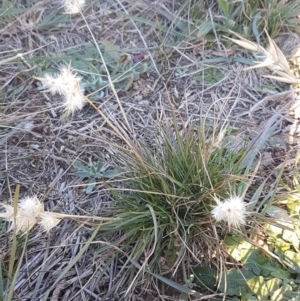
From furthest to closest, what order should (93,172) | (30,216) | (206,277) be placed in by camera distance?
(93,172) → (206,277) → (30,216)

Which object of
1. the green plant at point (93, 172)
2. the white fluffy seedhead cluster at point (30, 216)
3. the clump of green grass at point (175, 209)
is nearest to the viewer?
the white fluffy seedhead cluster at point (30, 216)

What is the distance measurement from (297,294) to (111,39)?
1340 millimetres

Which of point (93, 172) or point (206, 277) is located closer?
point (206, 277)

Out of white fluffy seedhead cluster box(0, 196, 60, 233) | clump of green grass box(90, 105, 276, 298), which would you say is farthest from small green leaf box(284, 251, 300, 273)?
white fluffy seedhead cluster box(0, 196, 60, 233)

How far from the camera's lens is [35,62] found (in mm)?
1936

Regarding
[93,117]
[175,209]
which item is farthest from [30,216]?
[93,117]

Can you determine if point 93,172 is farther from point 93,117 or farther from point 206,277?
point 206,277

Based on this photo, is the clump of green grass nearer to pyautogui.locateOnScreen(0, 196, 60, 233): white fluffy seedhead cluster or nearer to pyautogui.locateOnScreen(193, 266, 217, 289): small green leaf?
pyautogui.locateOnScreen(193, 266, 217, 289): small green leaf

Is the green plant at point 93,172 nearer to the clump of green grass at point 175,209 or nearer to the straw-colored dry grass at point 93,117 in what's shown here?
the straw-colored dry grass at point 93,117

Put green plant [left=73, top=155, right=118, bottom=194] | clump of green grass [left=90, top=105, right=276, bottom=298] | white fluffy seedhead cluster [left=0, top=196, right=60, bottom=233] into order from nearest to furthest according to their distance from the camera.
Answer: white fluffy seedhead cluster [left=0, top=196, right=60, bottom=233] → clump of green grass [left=90, top=105, right=276, bottom=298] → green plant [left=73, top=155, right=118, bottom=194]

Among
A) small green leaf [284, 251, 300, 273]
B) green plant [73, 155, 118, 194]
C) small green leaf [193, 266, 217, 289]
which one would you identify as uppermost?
small green leaf [284, 251, 300, 273]

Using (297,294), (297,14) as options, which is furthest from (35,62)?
(297,294)

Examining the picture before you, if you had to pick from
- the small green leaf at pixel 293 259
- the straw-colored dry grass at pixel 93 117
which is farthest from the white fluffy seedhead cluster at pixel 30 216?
the small green leaf at pixel 293 259

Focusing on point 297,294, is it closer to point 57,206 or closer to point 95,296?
point 95,296
